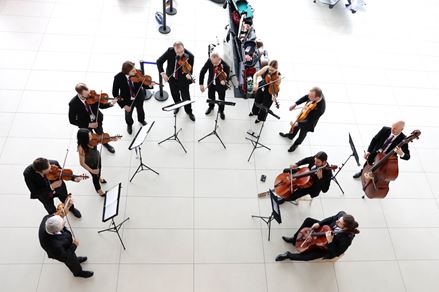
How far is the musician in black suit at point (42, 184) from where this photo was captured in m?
3.70

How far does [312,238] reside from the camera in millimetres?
4070

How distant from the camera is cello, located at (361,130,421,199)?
15.0 feet

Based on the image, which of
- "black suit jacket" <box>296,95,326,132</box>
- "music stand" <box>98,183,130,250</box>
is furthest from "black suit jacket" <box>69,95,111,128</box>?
"black suit jacket" <box>296,95,326,132</box>

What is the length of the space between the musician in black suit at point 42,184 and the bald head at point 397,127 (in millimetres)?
4048

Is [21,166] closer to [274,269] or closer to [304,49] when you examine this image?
[274,269]

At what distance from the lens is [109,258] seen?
4.33 m

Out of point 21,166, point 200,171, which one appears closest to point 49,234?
point 21,166

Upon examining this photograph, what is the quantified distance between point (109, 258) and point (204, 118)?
2756 mm

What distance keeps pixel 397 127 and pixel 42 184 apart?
441 centimetres

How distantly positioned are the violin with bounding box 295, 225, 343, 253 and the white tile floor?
1.43ft

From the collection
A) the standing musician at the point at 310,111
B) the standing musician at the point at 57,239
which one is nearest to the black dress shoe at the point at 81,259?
the standing musician at the point at 57,239

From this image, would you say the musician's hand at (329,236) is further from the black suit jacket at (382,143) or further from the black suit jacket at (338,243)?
the black suit jacket at (382,143)

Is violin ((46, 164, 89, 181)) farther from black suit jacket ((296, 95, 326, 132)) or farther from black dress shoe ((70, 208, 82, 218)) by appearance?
black suit jacket ((296, 95, 326, 132))

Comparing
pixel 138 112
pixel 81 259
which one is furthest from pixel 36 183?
pixel 138 112
